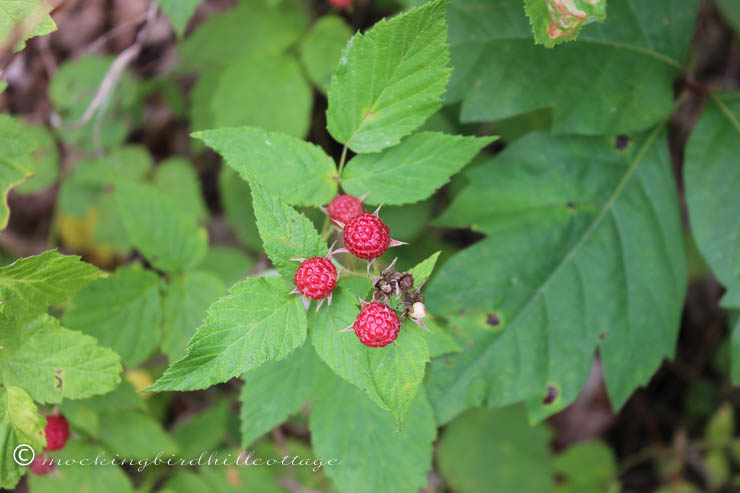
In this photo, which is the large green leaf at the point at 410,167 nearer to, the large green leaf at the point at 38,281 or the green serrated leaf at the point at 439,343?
the green serrated leaf at the point at 439,343

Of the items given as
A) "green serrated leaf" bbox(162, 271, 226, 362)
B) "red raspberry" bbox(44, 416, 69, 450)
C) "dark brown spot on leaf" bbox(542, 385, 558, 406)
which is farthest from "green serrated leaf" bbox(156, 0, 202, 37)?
"dark brown spot on leaf" bbox(542, 385, 558, 406)

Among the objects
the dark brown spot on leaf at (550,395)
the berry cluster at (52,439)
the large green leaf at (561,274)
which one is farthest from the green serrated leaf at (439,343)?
the berry cluster at (52,439)

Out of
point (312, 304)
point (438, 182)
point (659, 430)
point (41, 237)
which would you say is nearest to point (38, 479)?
point (312, 304)

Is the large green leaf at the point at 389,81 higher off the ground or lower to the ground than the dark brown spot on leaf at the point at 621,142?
higher

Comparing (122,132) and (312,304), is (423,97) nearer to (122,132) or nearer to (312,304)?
(312,304)

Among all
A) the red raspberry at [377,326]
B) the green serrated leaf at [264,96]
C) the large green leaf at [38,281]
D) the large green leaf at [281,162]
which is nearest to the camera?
the red raspberry at [377,326]

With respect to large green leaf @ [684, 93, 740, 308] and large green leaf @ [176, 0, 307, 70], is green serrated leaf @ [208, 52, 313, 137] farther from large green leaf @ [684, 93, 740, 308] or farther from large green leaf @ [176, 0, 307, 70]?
large green leaf @ [684, 93, 740, 308]
